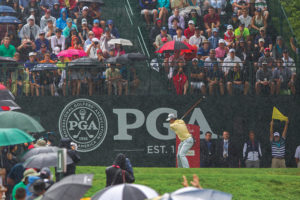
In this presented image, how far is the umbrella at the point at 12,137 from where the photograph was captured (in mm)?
14539

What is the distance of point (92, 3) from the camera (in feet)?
89.9

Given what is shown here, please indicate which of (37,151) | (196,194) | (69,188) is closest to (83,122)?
(37,151)

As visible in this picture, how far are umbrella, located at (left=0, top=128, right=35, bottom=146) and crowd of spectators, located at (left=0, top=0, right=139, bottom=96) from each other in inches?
366

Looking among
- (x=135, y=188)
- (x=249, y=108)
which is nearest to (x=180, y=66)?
(x=249, y=108)

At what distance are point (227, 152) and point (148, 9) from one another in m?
6.10

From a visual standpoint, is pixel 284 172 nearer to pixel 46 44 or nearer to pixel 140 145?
pixel 140 145

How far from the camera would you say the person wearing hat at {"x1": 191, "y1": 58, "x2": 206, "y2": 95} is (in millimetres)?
24188

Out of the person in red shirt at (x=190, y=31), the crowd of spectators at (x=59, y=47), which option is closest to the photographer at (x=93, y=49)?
the crowd of spectators at (x=59, y=47)

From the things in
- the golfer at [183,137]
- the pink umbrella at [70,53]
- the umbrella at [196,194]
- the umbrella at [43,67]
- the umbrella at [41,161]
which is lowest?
the golfer at [183,137]

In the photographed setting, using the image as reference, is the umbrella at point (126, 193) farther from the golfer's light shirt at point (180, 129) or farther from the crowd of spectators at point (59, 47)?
the crowd of spectators at point (59, 47)

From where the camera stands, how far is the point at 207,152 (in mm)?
24266

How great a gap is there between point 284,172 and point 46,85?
25.3 ft

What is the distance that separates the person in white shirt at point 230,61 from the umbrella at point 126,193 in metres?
13.5

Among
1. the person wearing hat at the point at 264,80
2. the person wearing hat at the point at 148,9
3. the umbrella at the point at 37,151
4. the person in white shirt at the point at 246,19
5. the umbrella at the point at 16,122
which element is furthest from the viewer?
the person wearing hat at the point at 148,9
